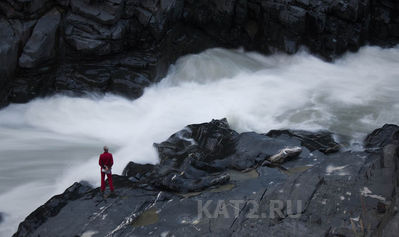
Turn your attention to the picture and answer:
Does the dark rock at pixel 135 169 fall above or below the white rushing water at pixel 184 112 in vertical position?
below

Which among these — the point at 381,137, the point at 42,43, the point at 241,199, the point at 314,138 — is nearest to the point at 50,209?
the point at 241,199

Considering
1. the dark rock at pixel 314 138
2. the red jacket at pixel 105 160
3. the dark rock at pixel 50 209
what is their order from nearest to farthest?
the dark rock at pixel 50 209 → the red jacket at pixel 105 160 → the dark rock at pixel 314 138

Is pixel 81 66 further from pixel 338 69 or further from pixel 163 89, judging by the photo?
pixel 338 69

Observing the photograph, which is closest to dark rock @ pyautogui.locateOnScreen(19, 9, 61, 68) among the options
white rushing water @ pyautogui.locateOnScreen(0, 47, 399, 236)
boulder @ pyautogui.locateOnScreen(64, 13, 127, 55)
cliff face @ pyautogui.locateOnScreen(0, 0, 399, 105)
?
cliff face @ pyautogui.locateOnScreen(0, 0, 399, 105)

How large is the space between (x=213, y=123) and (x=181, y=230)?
619cm

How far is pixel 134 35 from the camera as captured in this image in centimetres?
1675

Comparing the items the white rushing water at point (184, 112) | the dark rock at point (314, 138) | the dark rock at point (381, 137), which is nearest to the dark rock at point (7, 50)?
the white rushing water at point (184, 112)

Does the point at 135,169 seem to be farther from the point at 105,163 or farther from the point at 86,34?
the point at 86,34

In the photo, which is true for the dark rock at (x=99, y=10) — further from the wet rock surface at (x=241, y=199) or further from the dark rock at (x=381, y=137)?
the dark rock at (x=381, y=137)

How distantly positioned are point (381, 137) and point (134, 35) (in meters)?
11.1

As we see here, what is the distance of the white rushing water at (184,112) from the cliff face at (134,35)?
724 mm

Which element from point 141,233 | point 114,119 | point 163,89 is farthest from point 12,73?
point 141,233

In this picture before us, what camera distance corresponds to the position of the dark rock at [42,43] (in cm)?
1485

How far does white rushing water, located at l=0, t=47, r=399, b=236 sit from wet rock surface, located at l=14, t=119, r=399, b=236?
4.51 feet
